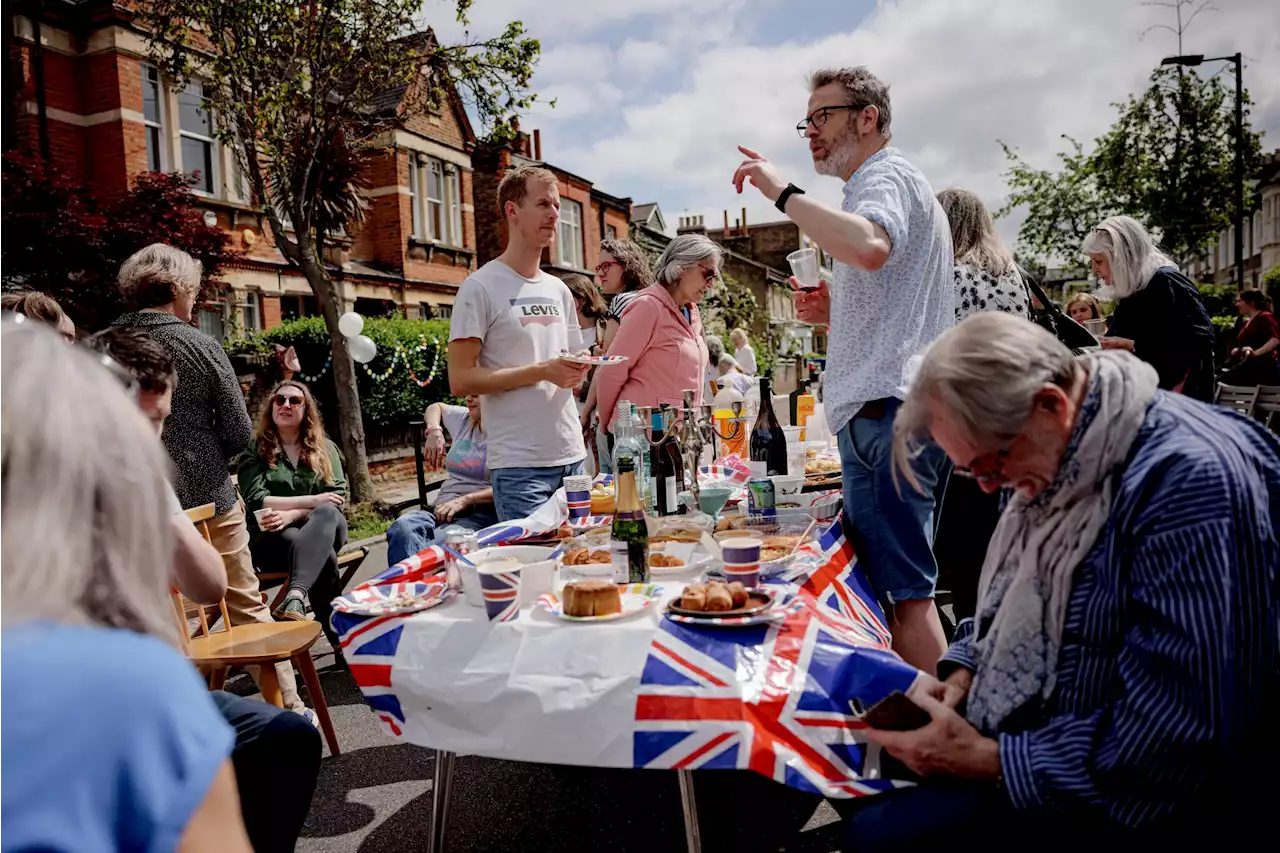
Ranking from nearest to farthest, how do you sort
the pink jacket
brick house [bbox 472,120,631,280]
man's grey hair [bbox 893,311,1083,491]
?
man's grey hair [bbox 893,311,1083,491] → the pink jacket → brick house [bbox 472,120,631,280]

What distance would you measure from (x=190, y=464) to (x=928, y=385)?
3.10m

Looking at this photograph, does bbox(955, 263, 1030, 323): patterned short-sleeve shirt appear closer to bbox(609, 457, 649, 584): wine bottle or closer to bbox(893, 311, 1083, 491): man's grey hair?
bbox(609, 457, 649, 584): wine bottle

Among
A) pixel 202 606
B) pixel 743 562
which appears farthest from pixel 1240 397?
pixel 202 606

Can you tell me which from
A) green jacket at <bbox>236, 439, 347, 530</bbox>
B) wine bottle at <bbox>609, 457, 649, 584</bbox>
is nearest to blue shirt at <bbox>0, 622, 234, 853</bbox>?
wine bottle at <bbox>609, 457, 649, 584</bbox>

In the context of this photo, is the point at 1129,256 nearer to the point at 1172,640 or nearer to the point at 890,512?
the point at 890,512

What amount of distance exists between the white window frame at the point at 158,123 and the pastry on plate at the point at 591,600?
14870mm

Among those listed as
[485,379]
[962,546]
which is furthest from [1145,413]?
[485,379]

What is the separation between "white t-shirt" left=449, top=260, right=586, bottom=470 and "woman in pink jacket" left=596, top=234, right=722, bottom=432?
1.91 ft

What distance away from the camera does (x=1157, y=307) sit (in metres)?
4.75

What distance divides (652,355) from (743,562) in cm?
223

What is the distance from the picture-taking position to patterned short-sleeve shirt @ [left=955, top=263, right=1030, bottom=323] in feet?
11.1

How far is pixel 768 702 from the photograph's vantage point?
1.76 meters

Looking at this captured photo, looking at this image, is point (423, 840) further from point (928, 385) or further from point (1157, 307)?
point (1157, 307)

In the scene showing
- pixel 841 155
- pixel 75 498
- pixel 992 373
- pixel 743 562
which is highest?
pixel 841 155
